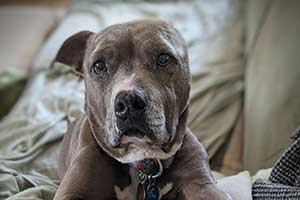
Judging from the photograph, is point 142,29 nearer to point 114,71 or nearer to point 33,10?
point 114,71

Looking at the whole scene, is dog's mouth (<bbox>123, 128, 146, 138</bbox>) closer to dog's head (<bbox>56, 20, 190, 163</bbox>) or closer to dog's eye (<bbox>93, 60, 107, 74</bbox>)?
dog's head (<bbox>56, 20, 190, 163</bbox>)

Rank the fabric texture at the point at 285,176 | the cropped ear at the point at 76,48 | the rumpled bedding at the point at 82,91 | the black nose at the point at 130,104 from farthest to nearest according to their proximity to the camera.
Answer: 1. the rumpled bedding at the point at 82,91
2. the cropped ear at the point at 76,48
3. the fabric texture at the point at 285,176
4. the black nose at the point at 130,104

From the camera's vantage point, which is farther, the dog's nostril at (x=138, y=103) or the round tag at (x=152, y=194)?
the round tag at (x=152, y=194)

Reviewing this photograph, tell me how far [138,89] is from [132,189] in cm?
30

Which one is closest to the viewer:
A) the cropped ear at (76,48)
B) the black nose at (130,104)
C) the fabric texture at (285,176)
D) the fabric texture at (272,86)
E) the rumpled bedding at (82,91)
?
the black nose at (130,104)

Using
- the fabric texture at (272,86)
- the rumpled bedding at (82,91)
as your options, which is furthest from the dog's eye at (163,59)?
the fabric texture at (272,86)

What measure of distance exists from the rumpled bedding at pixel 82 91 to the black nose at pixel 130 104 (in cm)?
41

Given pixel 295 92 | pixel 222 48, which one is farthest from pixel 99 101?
pixel 222 48

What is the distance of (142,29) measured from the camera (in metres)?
1.58

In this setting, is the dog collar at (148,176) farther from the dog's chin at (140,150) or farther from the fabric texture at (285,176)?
the fabric texture at (285,176)

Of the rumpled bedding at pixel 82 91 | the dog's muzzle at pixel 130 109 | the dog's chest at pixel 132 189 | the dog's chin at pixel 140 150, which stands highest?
the dog's muzzle at pixel 130 109

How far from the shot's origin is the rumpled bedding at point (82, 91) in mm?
1979

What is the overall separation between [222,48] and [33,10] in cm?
151

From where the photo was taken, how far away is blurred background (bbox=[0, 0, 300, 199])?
82.4 inches
